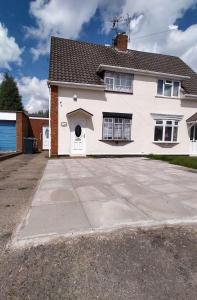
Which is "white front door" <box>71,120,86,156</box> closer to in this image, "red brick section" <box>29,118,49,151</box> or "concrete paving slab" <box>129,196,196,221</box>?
"red brick section" <box>29,118,49,151</box>

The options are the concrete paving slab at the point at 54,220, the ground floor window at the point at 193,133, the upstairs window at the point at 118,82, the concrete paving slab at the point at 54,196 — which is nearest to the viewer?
the concrete paving slab at the point at 54,220

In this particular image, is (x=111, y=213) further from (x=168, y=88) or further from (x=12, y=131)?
(x=12, y=131)

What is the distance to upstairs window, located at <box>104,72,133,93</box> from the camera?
48.9 ft

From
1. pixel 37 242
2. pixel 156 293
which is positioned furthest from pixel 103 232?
pixel 156 293

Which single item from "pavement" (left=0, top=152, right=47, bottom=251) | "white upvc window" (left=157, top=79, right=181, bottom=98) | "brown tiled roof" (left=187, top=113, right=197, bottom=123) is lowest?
"pavement" (left=0, top=152, right=47, bottom=251)

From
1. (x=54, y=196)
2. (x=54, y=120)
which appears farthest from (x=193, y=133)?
(x=54, y=196)

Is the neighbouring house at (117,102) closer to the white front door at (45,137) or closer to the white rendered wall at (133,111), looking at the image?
the white rendered wall at (133,111)

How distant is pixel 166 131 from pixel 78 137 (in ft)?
22.9

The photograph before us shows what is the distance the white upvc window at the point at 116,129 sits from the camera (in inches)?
598

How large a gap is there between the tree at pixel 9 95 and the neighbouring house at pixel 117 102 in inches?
993

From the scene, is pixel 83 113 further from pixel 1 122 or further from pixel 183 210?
pixel 183 210

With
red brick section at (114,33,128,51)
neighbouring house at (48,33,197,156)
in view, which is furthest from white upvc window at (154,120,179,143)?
red brick section at (114,33,128,51)

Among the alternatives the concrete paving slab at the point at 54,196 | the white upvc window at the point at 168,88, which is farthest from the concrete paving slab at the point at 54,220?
the white upvc window at the point at 168,88

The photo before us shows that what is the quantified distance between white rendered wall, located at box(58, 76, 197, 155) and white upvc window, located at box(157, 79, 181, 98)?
41 centimetres
